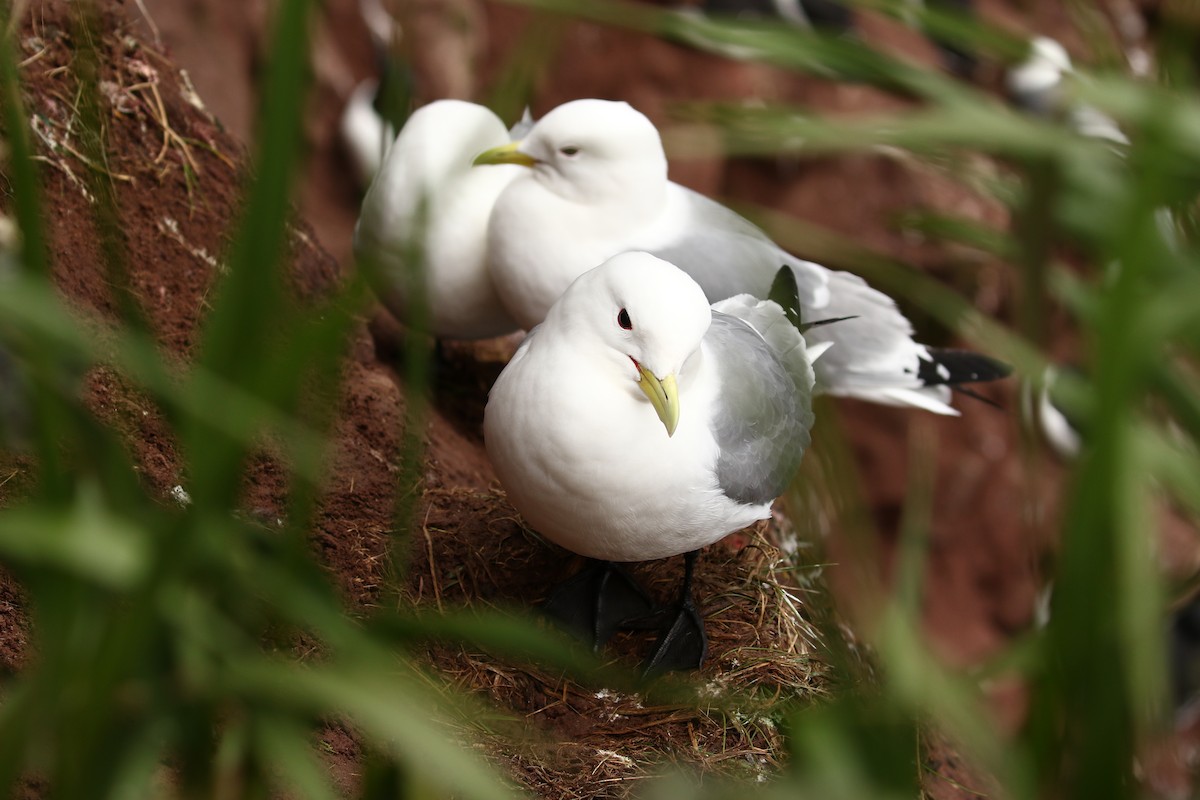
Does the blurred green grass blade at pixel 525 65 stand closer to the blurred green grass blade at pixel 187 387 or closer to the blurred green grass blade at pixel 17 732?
the blurred green grass blade at pixel 187 387

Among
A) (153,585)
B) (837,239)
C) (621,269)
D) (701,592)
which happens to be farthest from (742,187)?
(153,585)

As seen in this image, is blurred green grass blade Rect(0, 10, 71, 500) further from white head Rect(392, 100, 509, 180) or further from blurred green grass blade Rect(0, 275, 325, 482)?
white head Rect(392, 100, 509, 180)

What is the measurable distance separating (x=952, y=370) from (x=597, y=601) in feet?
4.00

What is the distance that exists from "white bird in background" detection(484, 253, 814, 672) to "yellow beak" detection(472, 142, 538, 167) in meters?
0.65

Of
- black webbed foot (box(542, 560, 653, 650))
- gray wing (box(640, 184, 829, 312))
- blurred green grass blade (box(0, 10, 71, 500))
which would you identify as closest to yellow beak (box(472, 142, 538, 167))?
gray wing (box(640, 184, 829, 312))

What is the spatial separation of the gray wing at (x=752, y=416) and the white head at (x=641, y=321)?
20 cm

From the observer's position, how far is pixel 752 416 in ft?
7.73

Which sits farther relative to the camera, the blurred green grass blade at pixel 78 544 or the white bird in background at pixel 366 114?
the white bird in background at pixel 366 114

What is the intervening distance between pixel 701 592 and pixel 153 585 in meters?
2.04

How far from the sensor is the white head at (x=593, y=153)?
285 cm

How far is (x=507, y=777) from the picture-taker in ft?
6.61

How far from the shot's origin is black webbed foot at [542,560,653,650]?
263 cm

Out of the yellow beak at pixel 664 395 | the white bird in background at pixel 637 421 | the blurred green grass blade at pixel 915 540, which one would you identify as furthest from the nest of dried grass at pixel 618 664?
the blurred green grass blade at pixel 915 540

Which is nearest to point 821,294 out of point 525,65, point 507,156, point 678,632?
point 507,156
